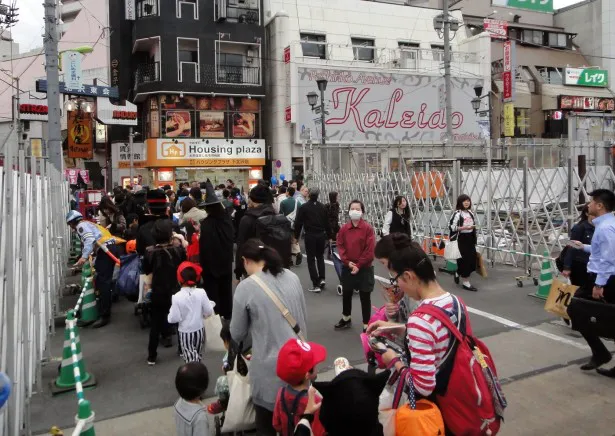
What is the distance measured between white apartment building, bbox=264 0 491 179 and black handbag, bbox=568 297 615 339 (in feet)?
75.3

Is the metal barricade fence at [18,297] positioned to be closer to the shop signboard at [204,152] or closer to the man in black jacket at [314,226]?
the man in black jacket at [314,226]

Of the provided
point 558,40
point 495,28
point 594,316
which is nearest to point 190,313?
point 594,316

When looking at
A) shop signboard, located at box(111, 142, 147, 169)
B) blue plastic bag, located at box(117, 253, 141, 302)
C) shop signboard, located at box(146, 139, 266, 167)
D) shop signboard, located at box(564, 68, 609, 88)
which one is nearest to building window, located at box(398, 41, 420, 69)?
shop signboard, located at box(146, 139, 266, 167)

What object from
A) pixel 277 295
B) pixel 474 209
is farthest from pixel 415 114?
pixel 277 295

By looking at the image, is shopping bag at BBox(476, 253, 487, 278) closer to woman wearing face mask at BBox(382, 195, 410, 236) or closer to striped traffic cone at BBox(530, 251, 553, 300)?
striped traffic cone at BBox(530, 251, 553, 300)

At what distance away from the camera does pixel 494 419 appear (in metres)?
2.78

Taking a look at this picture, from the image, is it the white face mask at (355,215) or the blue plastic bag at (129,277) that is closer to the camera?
the white face mask at (355,215)

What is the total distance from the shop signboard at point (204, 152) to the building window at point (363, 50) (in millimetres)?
7889

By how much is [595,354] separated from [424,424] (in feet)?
13.0

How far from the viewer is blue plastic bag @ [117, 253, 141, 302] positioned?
7.43 metres

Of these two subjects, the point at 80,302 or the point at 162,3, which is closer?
the point at 80,302

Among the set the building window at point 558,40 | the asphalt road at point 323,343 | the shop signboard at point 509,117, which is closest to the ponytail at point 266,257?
the asphalt road at point 323,343

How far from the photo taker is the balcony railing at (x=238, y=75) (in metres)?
28.9

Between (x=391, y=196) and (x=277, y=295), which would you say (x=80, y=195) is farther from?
(x=277, y=295)
